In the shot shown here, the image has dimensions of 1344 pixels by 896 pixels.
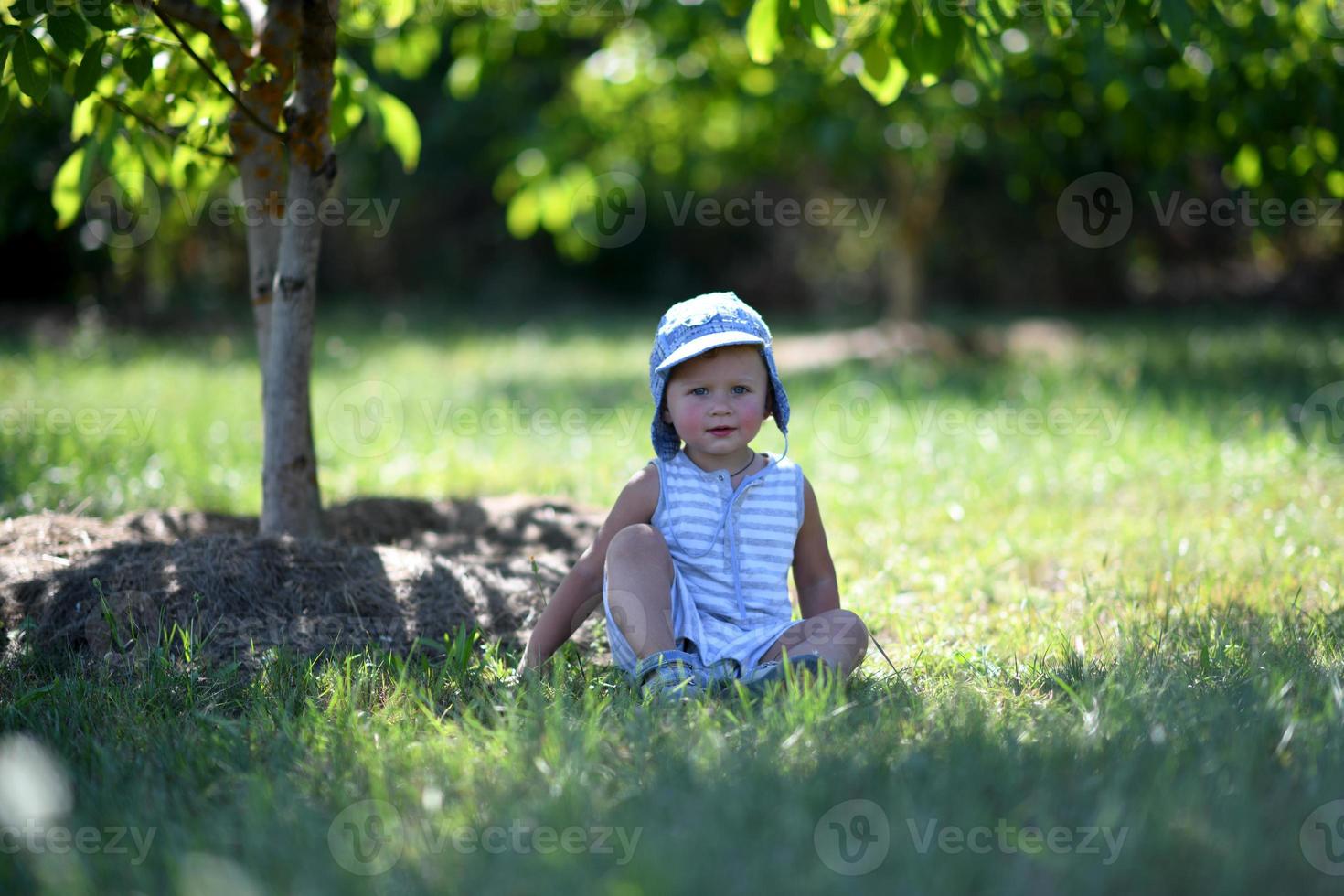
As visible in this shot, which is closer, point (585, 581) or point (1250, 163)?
point (585, 581)

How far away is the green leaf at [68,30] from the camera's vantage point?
9.80ft

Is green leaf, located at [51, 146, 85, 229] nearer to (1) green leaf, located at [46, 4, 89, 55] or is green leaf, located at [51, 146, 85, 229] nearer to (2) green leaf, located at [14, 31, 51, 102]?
(2) green leaf, located at [14, 31, 51, 102]

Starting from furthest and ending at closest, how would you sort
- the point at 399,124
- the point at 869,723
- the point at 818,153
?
the point at 818,153 < the point at 399,124 < the point at 869,723

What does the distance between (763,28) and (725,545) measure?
1572 millimetres

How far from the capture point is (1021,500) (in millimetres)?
5020

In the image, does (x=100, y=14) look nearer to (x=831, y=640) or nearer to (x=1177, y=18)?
(x=831, y=640)

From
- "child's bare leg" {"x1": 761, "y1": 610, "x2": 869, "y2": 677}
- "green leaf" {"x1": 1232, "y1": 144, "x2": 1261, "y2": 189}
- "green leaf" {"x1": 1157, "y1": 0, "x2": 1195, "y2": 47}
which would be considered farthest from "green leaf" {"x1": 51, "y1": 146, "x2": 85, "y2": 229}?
"green leaf" {"x1": 1232, "y1": 144, "x2": 1261, "y2": 189}

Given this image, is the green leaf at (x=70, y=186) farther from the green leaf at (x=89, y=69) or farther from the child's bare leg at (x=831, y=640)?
the child's bare leg at (x=831, y=640)

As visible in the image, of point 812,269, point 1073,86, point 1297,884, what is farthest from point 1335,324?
point 1297,884

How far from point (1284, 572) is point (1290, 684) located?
1405mm

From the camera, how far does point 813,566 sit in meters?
3.16

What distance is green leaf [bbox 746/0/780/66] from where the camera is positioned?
3.43 metres

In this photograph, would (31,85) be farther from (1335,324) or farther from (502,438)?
(1335,324)

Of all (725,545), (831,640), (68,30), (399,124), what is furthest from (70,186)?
(831,640)
